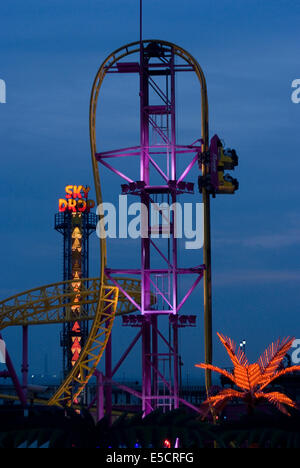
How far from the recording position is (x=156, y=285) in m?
58.4

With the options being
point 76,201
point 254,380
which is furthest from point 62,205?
point 254,380

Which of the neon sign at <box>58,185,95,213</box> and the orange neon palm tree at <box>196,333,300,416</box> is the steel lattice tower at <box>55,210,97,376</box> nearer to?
the neon sign at <box>58,185,95,213</box>

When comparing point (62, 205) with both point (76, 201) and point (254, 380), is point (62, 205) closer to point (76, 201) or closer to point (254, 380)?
point (76, 201)

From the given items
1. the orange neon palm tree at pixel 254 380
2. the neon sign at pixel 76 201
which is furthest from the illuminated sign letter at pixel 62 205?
the orange neon palm tree at pixel 254 380

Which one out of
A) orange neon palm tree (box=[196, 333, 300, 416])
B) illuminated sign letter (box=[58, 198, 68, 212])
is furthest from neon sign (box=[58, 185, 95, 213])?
orange neon palm tree (box=[196, 333, 300, 416])

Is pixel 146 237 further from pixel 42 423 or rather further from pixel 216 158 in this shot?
pixel 42 423

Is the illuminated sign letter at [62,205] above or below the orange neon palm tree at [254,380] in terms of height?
above

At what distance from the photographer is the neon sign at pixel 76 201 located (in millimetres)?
123125

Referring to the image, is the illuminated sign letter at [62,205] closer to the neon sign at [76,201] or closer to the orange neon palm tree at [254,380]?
the neon sign at [76,201]

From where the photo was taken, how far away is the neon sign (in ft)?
404

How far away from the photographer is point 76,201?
4887 inches

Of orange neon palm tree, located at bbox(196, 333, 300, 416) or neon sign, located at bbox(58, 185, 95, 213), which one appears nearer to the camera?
orange neon palm tree, located at bbox(196, 333, 300, 416)

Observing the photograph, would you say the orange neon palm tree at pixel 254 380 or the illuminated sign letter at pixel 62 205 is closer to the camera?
the orange neon palm tree at pixel 254 380

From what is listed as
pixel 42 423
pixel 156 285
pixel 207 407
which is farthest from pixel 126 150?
pixel 42 423
